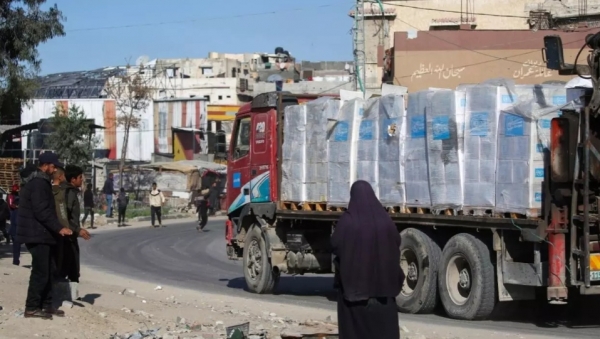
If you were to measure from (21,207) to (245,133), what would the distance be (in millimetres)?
6648

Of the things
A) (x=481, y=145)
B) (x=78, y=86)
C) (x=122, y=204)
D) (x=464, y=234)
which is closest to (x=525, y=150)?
(x=481, y=145)

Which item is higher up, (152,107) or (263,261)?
(152,107)

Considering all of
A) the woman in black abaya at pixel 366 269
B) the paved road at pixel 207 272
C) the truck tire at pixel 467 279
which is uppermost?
the woman in black abaya at pixel 366 269

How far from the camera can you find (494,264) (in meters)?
11.9

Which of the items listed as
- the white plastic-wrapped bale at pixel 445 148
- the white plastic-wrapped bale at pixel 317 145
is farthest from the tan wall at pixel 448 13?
the white plastic-wrapped bale at pixel 445 148

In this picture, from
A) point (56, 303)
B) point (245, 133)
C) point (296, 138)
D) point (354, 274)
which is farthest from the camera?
point (245, 133)

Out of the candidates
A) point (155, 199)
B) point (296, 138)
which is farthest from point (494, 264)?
point (155, 199)

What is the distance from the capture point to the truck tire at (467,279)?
38.9 ft

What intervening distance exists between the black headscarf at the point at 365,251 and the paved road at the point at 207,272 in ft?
15.4

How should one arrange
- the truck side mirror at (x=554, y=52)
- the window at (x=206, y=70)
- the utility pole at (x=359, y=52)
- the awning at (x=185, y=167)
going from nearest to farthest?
1. the truck side mirror at (x=554, y=52)
2. the utility pole at (x=359, y=52)
3. the awning at (x=185, y=167)
4. the window at (x=206, y=70)

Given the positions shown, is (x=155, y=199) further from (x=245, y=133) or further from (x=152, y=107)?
(x=152, y=107)

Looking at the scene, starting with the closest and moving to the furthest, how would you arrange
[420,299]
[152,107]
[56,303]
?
[56,303] → [420,299] → [152,107]

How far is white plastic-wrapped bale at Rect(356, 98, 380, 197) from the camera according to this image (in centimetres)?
1362

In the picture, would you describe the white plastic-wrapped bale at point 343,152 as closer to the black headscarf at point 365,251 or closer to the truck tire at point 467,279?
the truck tire at point 467,279
